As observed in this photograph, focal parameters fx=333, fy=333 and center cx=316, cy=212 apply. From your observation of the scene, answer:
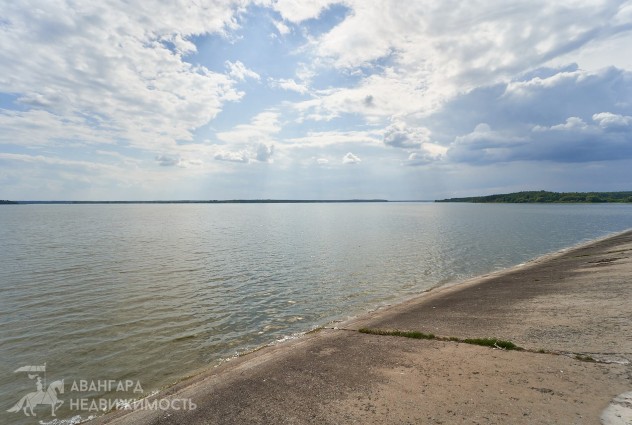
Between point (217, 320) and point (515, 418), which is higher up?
point (515, 418)

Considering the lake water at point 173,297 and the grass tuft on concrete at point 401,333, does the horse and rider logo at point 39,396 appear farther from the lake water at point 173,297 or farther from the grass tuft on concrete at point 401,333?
the grass tuft on concrete at point 401,333

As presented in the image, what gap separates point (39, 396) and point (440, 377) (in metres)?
12.5

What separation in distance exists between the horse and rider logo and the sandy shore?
298 centimetres

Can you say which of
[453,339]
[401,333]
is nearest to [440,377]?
[453,339]

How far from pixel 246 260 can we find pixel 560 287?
85.8ft

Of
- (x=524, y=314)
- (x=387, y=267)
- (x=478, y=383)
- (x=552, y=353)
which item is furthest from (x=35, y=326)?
(x=387, y=267)

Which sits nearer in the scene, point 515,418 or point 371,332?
point 515,418

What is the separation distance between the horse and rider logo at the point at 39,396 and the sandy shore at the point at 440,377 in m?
2.98

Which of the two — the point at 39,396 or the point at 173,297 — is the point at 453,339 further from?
the point at 173,297

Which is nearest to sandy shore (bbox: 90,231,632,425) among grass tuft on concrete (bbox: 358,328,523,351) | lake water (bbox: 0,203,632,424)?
grass tuft on concrete (bbox: 358,328,523,351)

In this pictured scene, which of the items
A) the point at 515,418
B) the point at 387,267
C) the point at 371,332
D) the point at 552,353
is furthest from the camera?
the point at 387,267

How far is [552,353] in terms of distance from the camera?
9898mm

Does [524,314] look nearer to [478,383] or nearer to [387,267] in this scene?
[478,383]

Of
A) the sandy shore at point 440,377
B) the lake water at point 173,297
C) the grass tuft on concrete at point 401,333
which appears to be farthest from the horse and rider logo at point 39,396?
the grass tuft on concrete at point 401,333
